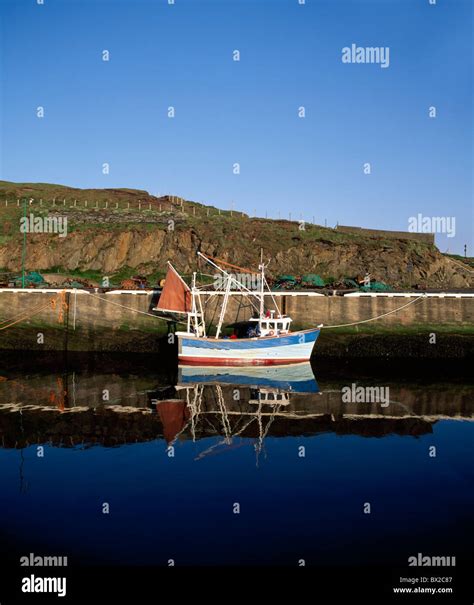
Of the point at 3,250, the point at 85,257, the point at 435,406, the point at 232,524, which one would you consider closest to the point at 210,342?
the point at 435,406

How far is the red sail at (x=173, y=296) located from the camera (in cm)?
4756

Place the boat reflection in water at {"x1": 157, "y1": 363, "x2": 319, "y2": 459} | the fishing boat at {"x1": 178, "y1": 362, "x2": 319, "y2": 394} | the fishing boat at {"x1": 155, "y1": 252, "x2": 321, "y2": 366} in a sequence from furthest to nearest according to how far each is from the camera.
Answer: the fishing boat at {"x1": 155, "y1": 252, "x2": 321, "y2": 366} < the fishing boat at {"x1": 178, "y1": 362, "x2": 319, "y2": 394} < the boat reflection in water at {"x1": 157, "y1": 363, "x2": 319, "y2": 459}

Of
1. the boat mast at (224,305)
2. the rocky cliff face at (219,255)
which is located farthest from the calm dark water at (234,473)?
the rocky cliff face at (219,255)

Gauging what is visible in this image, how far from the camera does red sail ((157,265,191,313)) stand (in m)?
47.6

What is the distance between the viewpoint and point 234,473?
21.0 m

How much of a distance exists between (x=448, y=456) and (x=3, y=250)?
67.5 metres

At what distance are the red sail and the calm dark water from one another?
11.6m

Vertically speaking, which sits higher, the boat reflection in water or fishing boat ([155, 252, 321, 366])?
fishing boat ([155, 252, 321, 366])

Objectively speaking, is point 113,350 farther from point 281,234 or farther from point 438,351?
point 281,234

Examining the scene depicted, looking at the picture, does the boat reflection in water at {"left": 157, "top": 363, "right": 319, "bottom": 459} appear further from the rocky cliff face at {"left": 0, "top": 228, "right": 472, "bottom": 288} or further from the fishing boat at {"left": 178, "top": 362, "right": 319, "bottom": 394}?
the rocky cliff face at {"left": 0, "top": 228, "right": 472, "bottom": 288}

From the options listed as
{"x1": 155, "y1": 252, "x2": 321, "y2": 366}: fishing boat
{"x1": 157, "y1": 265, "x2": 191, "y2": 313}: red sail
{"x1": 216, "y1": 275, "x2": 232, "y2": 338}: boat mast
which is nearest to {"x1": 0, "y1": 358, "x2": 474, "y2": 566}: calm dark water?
{"x1": 155, "y1": 252, "x2": 321, "y2": 366}: fishing boat

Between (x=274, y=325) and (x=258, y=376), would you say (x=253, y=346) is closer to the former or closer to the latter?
(x=274, y=325)

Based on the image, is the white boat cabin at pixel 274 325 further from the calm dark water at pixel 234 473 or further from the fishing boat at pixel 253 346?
A: the calm dark water at pixel 234 473

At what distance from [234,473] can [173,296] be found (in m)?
28.2
